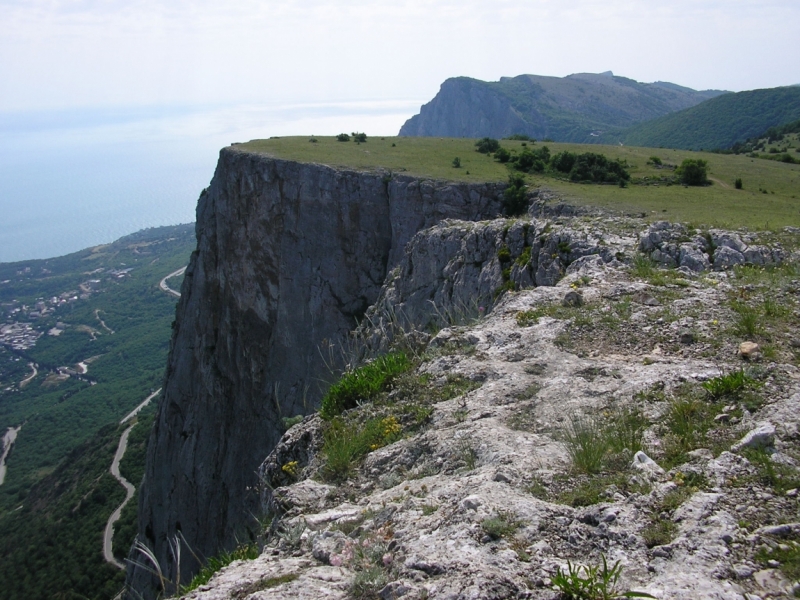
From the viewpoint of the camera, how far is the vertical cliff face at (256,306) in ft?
85.4

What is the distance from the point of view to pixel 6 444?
69.8 m

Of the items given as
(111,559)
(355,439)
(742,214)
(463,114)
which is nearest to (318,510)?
(355,439)

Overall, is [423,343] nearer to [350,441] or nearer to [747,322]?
[350,441]

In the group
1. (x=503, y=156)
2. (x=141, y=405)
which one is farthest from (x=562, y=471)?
(x=141, y=405)

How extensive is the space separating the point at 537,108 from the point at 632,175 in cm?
13484

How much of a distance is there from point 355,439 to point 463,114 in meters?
167

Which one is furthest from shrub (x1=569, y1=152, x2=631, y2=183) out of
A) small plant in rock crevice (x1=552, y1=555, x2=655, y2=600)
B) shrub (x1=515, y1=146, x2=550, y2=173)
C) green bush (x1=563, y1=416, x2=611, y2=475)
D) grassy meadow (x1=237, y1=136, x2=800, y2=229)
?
small plant in rock crevice (x1=552, y1=555, x2=655, y2=600)

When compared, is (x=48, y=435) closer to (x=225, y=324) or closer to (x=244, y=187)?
(x=225, y=324)

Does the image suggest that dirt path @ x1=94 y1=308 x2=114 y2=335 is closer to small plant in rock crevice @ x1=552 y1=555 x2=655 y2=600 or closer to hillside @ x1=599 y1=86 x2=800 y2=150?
hillside @ x1=599 y1=86 x2=800 y2=150

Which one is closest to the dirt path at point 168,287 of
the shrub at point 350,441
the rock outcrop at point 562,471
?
the shrub at point 350,441

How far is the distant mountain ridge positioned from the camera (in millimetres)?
139875

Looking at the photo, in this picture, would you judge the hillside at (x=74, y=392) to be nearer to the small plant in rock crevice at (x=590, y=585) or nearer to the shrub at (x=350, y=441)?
the shrub at (x=350, y=441)

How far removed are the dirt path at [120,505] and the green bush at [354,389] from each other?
113ft

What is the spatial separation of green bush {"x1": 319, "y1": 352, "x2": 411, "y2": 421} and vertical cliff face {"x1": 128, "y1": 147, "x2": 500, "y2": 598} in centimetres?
1601
